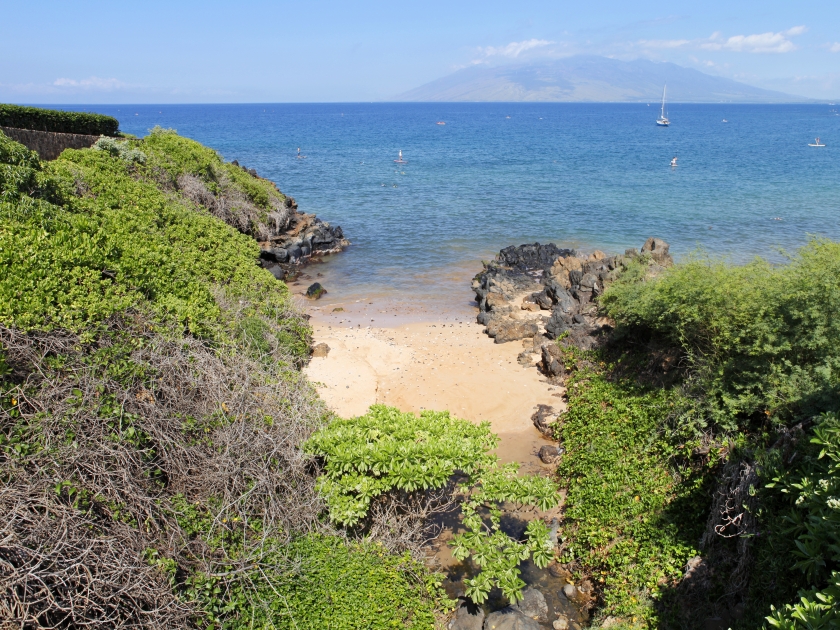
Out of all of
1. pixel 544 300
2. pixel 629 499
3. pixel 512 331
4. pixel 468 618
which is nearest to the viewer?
pixel 468 618

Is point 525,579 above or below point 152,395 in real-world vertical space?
below

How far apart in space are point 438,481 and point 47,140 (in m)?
27.5

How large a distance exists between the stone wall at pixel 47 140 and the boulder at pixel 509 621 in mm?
26696

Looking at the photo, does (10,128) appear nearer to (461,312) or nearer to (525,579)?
(461,312)

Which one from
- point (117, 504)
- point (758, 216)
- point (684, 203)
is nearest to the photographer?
point (117, 504)

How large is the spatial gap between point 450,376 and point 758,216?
108 feet

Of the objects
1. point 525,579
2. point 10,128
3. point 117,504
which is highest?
point 10,128

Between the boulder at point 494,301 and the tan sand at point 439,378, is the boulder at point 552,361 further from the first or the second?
the boulder at point 494,301

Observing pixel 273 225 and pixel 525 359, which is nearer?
pixel 525 359

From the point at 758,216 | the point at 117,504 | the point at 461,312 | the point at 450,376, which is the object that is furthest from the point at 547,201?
the point at 117,504

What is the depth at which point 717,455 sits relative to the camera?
33.5 feet

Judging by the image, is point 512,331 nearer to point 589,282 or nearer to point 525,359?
point 525,359

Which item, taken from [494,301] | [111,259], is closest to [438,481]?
[111,259]

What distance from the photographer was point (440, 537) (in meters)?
10.7
